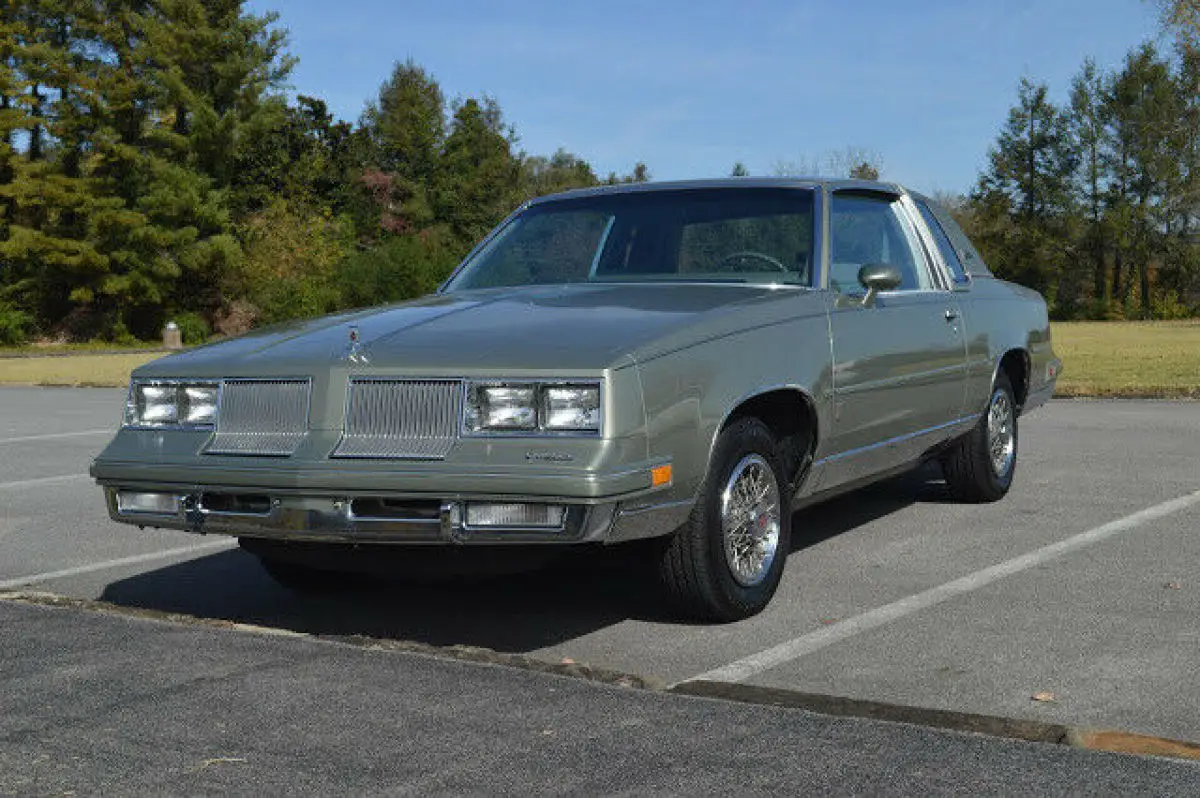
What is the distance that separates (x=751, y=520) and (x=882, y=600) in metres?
0.71

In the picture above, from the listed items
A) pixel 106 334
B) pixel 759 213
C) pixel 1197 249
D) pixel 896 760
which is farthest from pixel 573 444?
pixel 1197 249

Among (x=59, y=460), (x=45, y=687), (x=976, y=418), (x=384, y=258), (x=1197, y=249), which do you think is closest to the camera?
(x=45, y=687)

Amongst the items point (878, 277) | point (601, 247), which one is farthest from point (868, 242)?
point (601, 247)

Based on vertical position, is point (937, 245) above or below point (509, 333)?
above

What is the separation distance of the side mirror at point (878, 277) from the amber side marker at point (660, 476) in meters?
1.84

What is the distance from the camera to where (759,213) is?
257 inches

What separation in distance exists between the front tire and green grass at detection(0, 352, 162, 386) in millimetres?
17782

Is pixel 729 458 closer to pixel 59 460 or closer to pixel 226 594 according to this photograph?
pixel 226 594

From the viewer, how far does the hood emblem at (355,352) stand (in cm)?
505

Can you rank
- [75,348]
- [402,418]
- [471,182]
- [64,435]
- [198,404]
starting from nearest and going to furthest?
[402,418]
[198,404]
[64,435]
[75,348]
[471,182]

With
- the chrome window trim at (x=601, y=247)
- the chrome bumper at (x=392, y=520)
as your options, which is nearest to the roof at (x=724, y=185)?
the chrome window trim at (x=601, y=247)

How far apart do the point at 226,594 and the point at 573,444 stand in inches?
91.3

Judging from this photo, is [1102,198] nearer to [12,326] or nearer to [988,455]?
[12,326]

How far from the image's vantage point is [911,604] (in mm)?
5695
